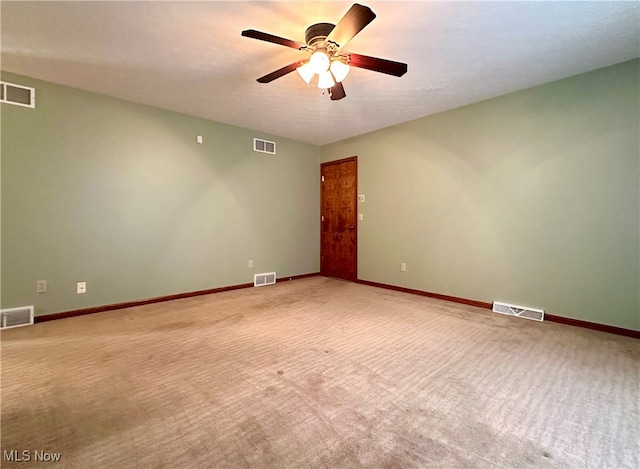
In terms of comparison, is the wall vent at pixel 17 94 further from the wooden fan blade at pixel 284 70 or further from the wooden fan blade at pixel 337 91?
the wooden fan blade at pixel 337 91

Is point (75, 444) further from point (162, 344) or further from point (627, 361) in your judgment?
point (627, 361)

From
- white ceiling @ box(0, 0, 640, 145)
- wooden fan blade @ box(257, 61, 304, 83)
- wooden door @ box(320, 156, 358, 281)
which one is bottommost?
wooden door @ box(320, 156, 358, 281)

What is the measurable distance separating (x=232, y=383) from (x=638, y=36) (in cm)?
420

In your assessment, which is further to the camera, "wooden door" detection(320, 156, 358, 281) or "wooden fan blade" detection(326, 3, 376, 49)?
"wooden door" detection(320, 156, 358, 281)

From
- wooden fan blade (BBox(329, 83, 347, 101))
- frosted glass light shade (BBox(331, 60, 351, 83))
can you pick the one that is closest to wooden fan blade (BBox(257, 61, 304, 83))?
frosted glass light shade (BBox(331, 60, 351, 83))

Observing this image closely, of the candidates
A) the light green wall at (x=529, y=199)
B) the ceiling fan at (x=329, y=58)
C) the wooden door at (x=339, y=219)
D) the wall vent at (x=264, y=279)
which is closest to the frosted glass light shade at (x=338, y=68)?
the ceiling fan at (x=329, y=58)

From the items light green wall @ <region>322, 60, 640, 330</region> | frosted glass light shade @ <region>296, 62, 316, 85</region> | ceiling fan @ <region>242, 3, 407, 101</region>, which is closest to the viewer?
ceiling fan @ <region>242, 3, 407, 101</region>

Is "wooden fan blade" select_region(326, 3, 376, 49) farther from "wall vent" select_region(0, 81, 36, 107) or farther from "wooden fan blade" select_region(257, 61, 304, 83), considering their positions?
"wall vent" select_region(0, 81, 36, 107)

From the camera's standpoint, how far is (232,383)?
6.34ft

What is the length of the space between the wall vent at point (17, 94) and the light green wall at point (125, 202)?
0.05m

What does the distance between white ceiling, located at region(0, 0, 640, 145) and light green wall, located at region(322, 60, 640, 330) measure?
36 cm

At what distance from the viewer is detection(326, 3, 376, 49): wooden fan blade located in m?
1.65

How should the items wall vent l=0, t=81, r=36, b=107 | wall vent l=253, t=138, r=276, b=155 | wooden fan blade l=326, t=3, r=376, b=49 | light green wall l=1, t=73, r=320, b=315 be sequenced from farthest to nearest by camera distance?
wall vent l=253, t=138, r=276, b=155
light green wall l=1, t=73, r=320, b=315
wall vent l=0, t=81, r=36, b=107
wooden fan blade l=326, t=3, r=376, b=49

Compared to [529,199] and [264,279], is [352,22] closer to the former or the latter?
[529,199]
